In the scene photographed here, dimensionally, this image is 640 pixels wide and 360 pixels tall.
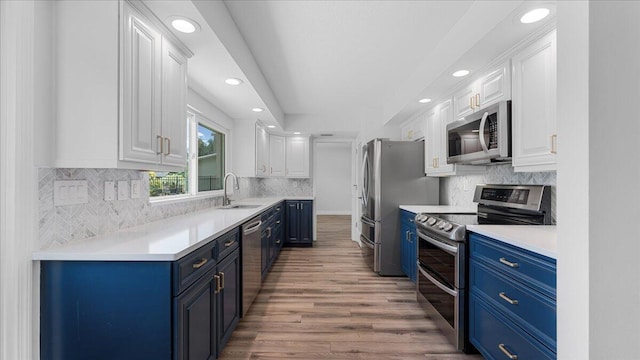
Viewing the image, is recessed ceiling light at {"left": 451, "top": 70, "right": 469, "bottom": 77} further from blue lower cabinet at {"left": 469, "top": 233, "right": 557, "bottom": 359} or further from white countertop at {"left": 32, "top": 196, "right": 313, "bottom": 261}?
white countertop at {"left": 32, "top": 196, "right": 313, "bottom": 261}

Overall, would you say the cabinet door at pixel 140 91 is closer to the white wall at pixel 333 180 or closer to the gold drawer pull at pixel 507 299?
the gold drawer pull at pixel 507 299

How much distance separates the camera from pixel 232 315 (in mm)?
2092

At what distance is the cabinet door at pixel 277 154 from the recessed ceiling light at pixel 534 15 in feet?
14.4

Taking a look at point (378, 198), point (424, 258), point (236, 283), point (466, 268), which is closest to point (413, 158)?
point (378, 198)

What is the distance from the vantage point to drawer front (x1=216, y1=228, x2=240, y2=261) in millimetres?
1852

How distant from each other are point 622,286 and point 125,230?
2473 mm

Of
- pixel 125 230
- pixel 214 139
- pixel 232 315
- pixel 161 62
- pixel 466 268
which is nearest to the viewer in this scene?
pixel 161 62

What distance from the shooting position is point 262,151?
5.03 m

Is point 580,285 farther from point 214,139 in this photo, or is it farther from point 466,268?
point 214,139

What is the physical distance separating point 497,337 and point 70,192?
8.16 ft

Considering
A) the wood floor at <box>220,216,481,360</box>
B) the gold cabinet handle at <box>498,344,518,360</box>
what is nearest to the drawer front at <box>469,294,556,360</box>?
the gold cabinet handle at <box>498,344,518,360</box>

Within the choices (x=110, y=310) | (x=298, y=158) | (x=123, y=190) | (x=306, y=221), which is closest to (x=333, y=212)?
(x=298, y=158)

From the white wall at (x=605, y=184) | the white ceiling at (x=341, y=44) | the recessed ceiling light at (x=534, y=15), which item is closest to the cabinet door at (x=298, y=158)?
the white ceiling at (x=341, y=44)

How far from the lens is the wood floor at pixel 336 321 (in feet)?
6.48
